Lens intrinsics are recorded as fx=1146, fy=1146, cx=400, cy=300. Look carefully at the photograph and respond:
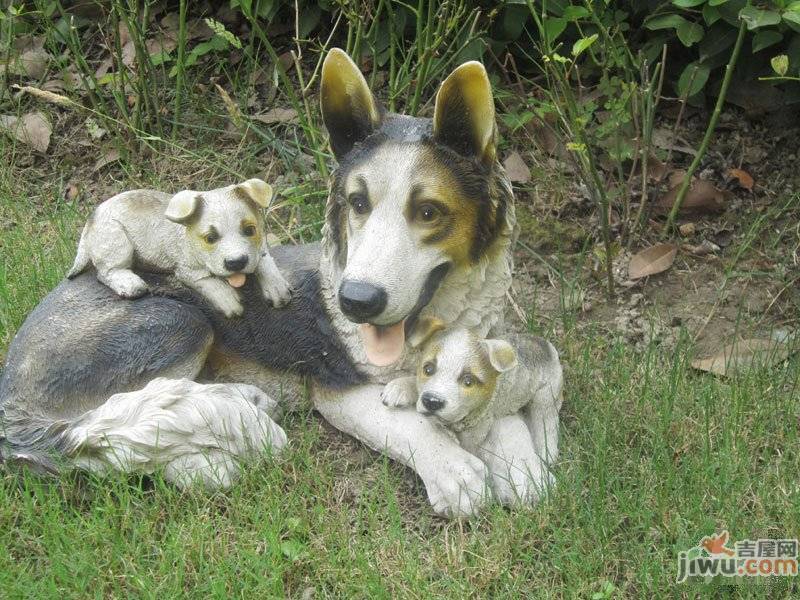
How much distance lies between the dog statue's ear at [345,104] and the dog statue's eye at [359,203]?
164 mm

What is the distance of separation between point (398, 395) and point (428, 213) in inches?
21.5

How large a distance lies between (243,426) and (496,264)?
836mm

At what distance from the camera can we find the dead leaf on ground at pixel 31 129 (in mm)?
5383

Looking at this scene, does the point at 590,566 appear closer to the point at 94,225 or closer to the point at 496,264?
the point at 496,264

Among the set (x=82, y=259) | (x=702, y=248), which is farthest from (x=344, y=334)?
(x=702, y=248)

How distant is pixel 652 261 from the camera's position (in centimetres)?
434

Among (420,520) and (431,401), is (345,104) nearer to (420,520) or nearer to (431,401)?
(431,401)

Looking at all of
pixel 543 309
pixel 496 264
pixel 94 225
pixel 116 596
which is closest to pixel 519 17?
pixel 543 309

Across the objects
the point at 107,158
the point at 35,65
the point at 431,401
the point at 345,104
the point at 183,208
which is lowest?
the point at 107,158

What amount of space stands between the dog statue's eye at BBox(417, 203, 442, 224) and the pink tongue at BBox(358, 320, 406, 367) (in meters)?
0.29

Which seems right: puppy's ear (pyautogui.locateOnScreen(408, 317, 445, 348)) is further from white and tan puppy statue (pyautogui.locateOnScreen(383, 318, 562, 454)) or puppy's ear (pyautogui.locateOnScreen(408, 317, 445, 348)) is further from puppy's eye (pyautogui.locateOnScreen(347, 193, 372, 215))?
puppy's eye (pyautogui.locateOnScreen(347, 193, 372, 215))

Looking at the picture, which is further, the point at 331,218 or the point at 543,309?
the point at 543,309

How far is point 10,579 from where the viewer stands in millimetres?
2922

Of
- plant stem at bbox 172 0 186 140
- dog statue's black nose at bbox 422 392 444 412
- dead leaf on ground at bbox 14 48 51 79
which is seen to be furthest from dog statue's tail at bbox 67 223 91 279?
dead leaf on ground at bbox 14 48 51 79
